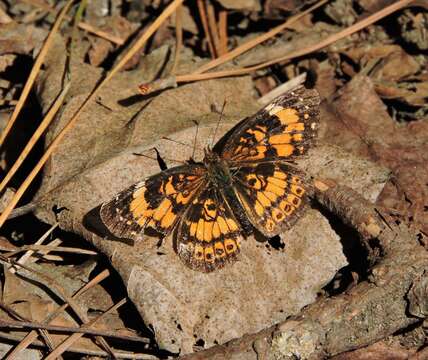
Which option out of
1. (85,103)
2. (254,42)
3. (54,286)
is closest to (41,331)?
(54,286)

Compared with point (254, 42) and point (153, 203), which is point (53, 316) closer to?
point (153, 203)

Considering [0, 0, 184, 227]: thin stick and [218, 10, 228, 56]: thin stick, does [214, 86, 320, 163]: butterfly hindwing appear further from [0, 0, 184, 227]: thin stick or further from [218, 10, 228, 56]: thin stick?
[218, 10, 228, 56]: thin stick

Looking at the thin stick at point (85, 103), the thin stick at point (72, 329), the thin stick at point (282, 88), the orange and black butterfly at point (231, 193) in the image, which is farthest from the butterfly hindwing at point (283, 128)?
the thin stick at point (72, 329)

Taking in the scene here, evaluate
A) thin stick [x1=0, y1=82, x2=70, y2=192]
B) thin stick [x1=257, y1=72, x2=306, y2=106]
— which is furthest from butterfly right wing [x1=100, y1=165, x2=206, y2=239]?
thin stick [x1=257, y1=72, x2=306, y2=106]

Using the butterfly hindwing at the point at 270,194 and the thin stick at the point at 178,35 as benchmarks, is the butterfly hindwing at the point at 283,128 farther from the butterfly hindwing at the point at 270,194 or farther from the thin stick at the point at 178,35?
the thin stick at the point at 178,35

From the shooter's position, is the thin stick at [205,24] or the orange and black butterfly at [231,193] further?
the thin stick at [205,24]

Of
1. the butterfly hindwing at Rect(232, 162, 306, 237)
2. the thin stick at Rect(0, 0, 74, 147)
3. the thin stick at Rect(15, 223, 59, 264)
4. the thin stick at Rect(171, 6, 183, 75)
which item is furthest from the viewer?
the thin stick at Rect(171, 6, 183, 75)
